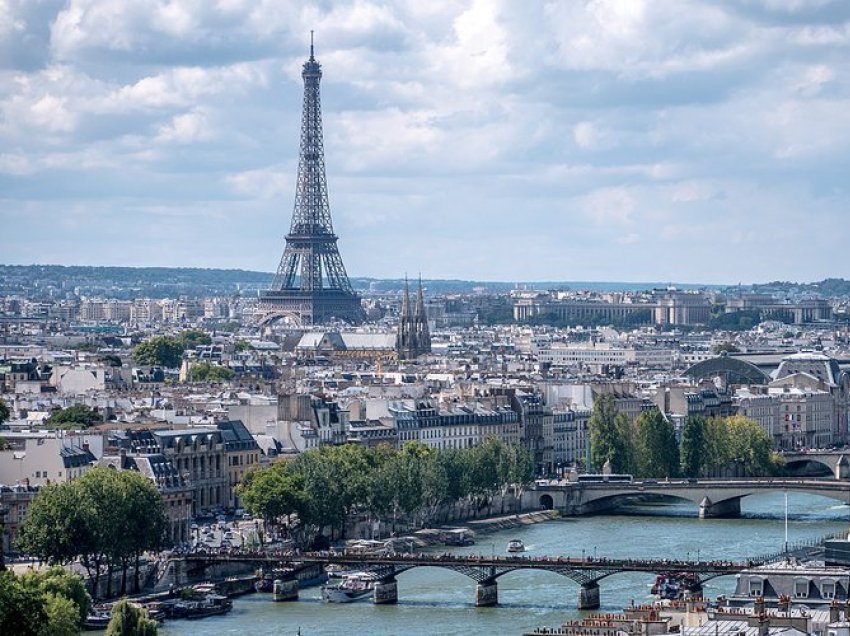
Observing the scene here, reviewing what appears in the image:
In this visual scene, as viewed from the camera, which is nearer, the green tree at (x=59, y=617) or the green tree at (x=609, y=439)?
the green tree at (x=59, y=617)

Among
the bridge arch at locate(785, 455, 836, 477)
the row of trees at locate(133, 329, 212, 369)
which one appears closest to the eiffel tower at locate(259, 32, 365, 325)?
the row of trees at locate(133, 329, 212, 369)

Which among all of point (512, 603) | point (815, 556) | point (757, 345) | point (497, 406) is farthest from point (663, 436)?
point (757, 345)

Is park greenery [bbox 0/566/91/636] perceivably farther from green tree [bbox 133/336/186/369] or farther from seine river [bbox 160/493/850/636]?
green tree [bbox 133/336/186/369]

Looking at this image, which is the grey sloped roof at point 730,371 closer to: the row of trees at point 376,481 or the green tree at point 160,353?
the green tree at point 160,353

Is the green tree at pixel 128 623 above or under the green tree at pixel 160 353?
under

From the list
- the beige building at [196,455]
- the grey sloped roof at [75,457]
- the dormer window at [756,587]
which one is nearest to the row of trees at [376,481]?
the beige building at [196,455]
